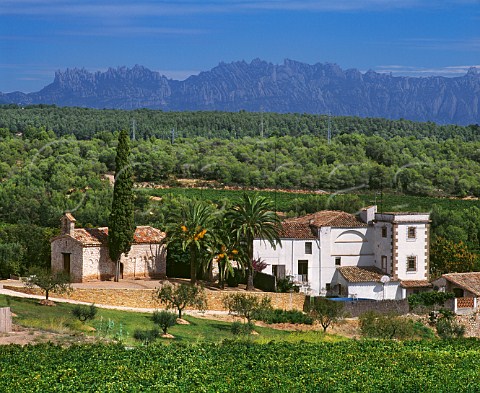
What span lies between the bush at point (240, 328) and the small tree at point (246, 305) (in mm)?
1249

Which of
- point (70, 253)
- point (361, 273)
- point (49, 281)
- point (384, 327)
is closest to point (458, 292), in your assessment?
point (361, 273)

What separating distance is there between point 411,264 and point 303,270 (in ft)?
17.5

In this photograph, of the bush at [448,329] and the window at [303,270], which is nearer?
the bush at [448,329]

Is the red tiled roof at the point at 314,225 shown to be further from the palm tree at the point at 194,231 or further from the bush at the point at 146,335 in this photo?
the bush at the point at 146,335

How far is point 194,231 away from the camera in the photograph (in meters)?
41.6

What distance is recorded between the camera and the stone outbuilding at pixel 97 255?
4166cm

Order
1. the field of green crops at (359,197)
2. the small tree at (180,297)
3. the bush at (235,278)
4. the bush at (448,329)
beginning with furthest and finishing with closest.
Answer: the field of green crops at (359,197) < the bush at (235,278) < the bush at (448,329) < the small tree at (180,297)

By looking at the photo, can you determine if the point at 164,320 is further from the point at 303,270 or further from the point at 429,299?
the point at 429,299

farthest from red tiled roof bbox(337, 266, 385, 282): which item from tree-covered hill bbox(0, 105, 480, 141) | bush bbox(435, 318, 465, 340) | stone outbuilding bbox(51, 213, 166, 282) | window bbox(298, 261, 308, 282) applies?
tree-covered hill bbox(0, 105, 480, 141)

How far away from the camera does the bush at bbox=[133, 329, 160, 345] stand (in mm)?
29316

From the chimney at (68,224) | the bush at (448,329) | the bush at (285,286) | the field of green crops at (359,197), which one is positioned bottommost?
the bush at (448,329)

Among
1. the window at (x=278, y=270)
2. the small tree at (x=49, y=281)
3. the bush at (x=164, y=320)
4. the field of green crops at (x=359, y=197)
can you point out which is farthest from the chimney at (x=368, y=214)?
the field of green crops at (x=359, y=197)

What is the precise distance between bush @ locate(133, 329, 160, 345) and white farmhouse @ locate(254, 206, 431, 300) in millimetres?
14100

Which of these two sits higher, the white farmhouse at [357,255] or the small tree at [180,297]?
the white farmhouse at [357,255]
